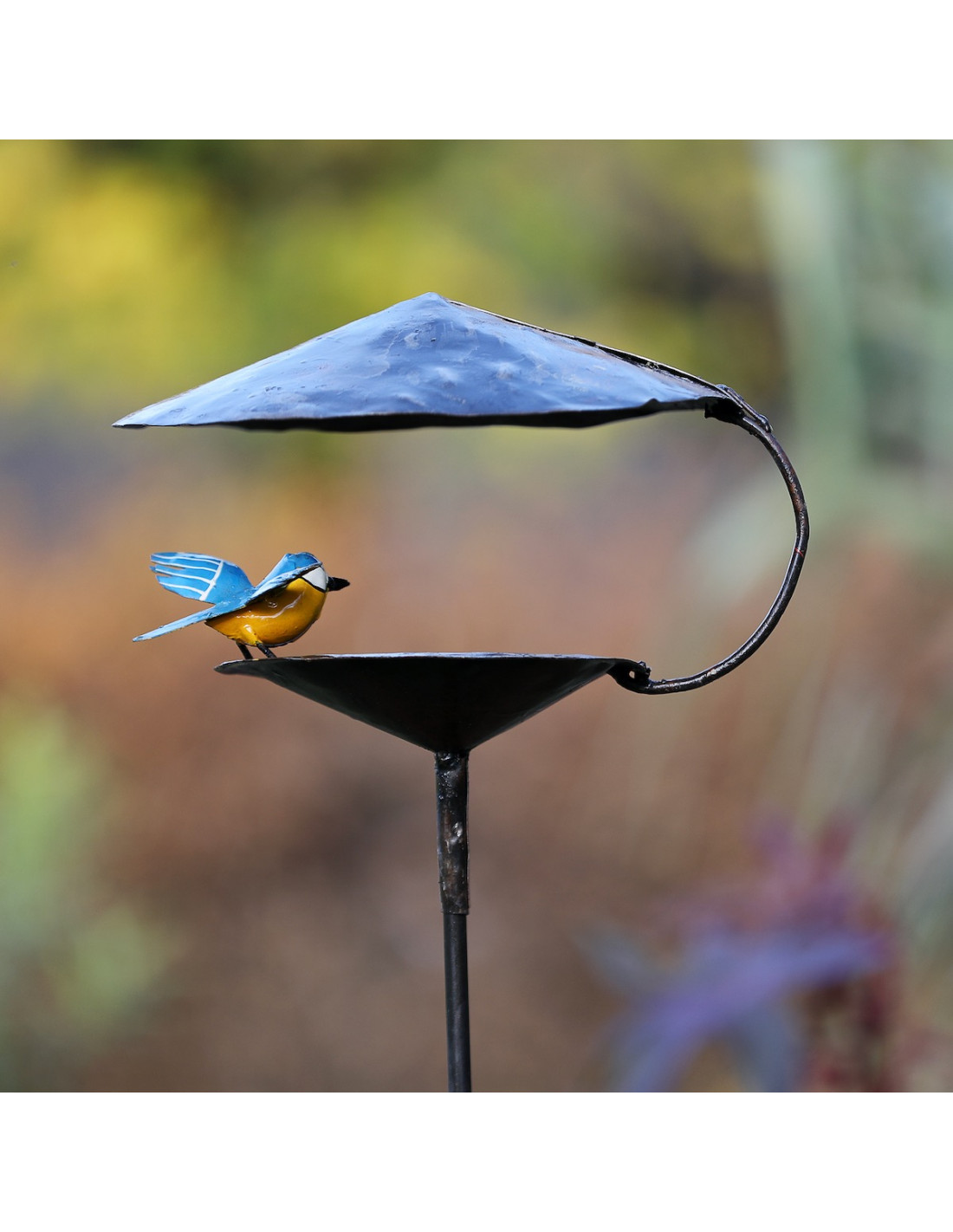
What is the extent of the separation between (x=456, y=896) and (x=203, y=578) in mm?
391

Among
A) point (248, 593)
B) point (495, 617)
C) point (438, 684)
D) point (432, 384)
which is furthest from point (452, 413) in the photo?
point (495, 617)

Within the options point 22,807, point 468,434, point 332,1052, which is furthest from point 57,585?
point 332,1052

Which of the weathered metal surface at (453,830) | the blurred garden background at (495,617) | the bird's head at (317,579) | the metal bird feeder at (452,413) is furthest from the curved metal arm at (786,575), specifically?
the blurred garden background at (495,617)

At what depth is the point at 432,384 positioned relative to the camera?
1.02m

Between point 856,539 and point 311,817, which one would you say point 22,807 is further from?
point 856,539

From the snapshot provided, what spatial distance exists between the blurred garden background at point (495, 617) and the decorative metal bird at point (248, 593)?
55.3 inches

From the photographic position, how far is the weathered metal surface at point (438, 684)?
1134 mm

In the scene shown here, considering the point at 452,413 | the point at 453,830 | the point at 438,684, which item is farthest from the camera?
the point at 453,830

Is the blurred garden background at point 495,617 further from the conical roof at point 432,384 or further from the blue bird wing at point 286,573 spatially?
the conical roof at point 432,384

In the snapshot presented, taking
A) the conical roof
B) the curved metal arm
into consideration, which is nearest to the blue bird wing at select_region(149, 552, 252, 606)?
the conical roof

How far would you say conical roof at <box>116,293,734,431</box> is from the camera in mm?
997

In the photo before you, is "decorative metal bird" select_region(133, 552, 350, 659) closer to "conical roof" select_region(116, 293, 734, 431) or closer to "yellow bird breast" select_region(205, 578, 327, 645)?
"yellow bird breast" select_region(205, 578, 327, 645)

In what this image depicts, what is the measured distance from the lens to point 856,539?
270 cm

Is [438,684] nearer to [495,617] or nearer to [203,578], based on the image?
[203,578]
